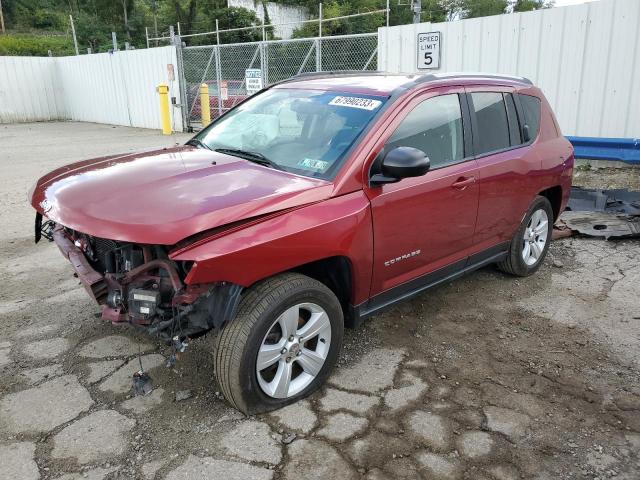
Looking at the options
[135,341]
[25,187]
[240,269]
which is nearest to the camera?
[240,269]

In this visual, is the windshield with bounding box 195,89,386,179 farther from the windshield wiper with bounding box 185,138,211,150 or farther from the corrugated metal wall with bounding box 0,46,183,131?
the corrugated metal wall with bounding box 0,46,183,131

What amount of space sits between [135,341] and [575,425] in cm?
281

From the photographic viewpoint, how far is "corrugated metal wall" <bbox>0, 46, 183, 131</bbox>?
54.6 feet

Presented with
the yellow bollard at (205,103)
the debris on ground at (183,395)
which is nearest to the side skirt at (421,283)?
the debris on ground at (183,395)

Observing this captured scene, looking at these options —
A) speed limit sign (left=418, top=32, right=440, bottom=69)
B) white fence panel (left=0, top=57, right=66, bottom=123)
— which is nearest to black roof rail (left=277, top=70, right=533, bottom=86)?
speed limit sign (left=418, top=32, right=440, bottom=69)

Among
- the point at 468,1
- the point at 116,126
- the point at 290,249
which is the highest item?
the point at 468,1

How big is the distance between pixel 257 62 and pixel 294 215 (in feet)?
45.8

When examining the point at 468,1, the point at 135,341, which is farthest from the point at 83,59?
the point at 468,1

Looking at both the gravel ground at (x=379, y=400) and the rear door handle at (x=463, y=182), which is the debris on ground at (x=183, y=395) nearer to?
the gravel ground at (x=379, y=400)

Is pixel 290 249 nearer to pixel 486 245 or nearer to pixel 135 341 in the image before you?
pixel 135 341

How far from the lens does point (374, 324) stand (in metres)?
4.06

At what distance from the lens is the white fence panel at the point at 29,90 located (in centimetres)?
2095

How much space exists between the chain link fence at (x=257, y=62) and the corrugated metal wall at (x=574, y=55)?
8.11 ft

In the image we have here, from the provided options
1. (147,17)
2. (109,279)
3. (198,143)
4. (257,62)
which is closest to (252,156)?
(198,143)
